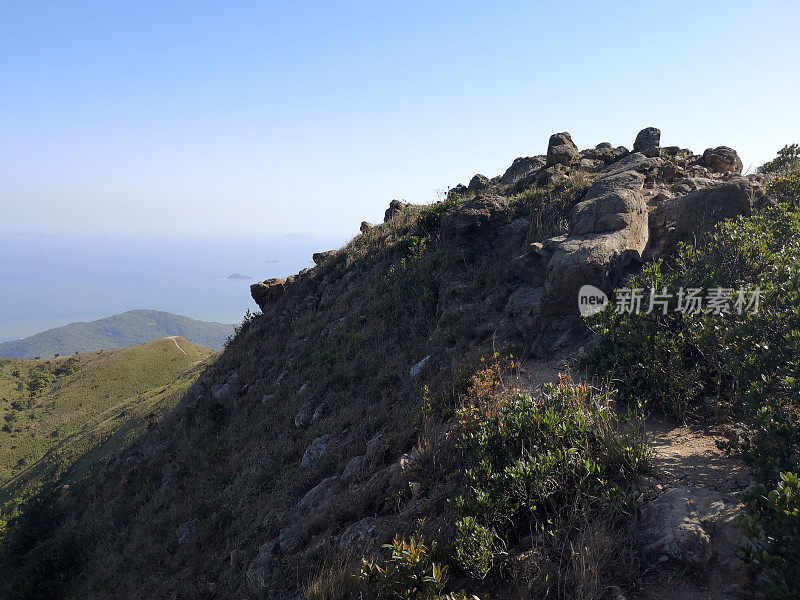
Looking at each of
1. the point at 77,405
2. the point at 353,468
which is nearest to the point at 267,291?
the point at 353,468

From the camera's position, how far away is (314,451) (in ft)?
30.0

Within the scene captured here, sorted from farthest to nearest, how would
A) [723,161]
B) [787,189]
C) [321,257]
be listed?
[321,257]
[723,161]
[787,189]

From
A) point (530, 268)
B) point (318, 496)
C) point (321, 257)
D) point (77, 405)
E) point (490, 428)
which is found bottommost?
point (77, 405)

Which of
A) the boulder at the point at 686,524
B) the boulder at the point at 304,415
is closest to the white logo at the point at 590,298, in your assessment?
the boulder at the point at 686,524

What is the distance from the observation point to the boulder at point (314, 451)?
884 centimetres

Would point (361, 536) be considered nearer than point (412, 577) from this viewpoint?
No

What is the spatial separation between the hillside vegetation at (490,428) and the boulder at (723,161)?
63 millimetres

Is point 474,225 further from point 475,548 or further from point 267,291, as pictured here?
point 267,291

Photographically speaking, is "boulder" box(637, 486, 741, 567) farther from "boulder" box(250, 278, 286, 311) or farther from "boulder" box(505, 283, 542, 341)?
"boulder" box(250, 278, 286, 311)

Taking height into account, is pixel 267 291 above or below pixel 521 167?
below

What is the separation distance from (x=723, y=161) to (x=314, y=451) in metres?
15.3

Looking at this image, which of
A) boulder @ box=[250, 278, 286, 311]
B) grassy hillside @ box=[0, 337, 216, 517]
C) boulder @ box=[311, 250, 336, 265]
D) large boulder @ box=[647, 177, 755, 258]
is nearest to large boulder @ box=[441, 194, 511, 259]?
large boulder @ box=[647, 177, 755, 258]

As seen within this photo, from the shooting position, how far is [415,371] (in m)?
9.95

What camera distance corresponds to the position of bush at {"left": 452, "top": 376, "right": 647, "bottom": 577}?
4020 mm
